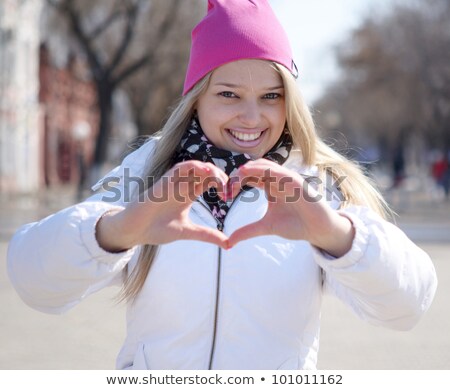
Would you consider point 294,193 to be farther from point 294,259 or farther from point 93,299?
point 93,299

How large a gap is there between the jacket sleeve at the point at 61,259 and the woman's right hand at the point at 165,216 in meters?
0.05

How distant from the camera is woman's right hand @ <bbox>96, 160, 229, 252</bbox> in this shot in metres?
1.90

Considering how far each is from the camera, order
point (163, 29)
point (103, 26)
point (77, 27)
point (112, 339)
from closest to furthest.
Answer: point (112, 339), point (77, 27), point (103, 26), point (163, 29)

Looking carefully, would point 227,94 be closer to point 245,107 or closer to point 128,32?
point 245,107

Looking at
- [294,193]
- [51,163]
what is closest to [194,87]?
[294,193]

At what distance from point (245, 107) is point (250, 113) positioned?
2 centimetres

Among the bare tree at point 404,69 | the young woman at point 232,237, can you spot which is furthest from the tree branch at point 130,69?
the young woman at point 232,237

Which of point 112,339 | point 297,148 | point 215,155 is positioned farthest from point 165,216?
point 112,339

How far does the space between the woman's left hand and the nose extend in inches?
22.7

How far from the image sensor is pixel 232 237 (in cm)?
199

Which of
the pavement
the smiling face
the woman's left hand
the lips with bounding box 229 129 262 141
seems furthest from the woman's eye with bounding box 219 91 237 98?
the pavement

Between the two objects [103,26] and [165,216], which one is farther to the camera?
[103,26]

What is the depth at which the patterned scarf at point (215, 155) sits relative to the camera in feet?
8.32

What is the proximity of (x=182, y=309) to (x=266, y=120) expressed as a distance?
593mm
